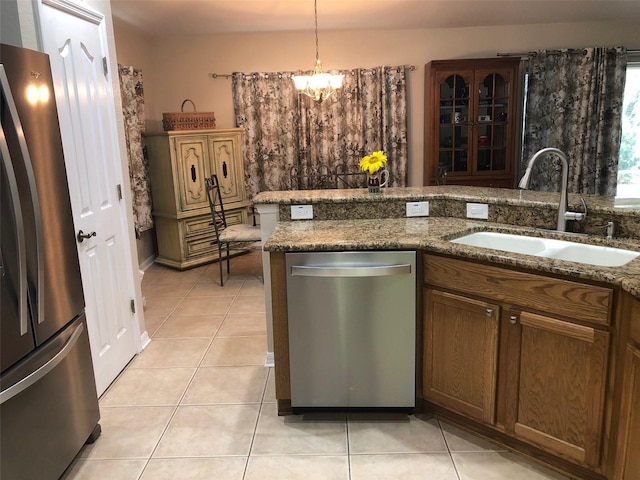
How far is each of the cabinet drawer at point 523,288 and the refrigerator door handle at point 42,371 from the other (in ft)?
4.97

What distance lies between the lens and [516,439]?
7.03 ft

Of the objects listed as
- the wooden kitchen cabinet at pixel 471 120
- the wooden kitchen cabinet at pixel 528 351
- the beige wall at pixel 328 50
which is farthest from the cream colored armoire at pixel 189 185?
the wooden kitchen cabinet at pixel 528 351

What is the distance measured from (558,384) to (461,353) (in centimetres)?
40

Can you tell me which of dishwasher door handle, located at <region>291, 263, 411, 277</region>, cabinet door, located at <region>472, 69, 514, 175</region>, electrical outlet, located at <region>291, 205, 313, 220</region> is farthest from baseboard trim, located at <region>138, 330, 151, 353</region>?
cabinet door, located at <region>472, 69, 514, 175</region>

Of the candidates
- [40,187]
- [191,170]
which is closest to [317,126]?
[191,170]

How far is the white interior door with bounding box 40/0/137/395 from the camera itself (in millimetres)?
2439

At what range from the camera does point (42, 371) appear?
6.14 feet

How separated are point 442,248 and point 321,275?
53cm

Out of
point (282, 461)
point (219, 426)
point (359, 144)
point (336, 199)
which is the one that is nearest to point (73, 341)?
point (219, 426)

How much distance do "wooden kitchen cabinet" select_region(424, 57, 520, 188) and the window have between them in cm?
138

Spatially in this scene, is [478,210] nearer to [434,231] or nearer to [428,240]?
[434,231]

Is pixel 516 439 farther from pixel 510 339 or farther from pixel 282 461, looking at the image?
pixel 282 461

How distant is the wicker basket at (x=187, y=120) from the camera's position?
5.09 m

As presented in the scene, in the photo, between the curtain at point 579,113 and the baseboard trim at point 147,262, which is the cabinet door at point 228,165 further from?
the curtain at point 579,113
